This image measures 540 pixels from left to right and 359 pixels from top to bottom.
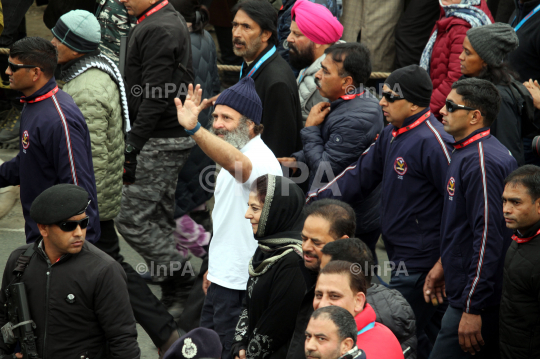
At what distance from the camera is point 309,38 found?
5883mm

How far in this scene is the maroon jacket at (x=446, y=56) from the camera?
6.00 m

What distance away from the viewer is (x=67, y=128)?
440 cm

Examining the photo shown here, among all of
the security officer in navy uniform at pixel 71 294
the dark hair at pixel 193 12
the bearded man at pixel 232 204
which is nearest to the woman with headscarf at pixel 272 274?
the bearded man at pixel 232 204

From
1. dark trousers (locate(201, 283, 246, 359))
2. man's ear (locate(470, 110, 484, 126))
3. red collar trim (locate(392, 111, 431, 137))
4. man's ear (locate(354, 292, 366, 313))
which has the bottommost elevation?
dark trousers (locate(201, 283, 246, 359))

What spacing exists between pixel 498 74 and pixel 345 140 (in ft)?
3.81

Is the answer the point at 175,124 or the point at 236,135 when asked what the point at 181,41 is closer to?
the point at 175,124

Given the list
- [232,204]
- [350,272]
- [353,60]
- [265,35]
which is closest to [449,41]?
[353,60]

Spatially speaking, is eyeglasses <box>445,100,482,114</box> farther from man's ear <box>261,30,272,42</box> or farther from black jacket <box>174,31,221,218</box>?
black jacket <box>174,31,221,218</box>

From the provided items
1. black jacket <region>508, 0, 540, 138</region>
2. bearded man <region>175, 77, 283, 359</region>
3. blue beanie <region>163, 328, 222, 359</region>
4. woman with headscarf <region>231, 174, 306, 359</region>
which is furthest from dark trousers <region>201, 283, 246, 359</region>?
black jacket <region>508, 0, 540, 138</region>

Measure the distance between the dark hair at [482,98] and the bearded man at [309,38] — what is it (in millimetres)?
1760

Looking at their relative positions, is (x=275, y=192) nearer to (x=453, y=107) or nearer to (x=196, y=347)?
(x=196, y=347)

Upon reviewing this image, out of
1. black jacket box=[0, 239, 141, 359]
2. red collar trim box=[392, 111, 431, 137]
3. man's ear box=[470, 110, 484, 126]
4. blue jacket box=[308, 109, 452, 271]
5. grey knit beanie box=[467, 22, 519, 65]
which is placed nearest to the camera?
black jacket box=[0, 239, 141, 359]

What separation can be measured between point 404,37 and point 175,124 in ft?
9.64

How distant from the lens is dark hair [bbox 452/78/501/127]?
4.14 metres
